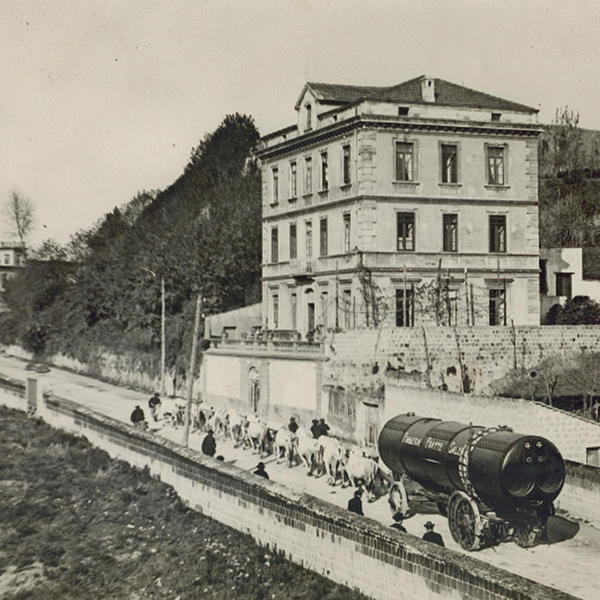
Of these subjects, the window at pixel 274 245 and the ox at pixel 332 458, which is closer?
the ox at pixel 332 458

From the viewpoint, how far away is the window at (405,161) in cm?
3988

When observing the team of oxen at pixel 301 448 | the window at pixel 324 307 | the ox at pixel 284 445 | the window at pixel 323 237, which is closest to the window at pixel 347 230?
the window at pixel 323 237

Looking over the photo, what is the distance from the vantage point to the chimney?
40.8 meters

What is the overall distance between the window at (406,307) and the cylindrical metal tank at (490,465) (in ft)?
63.5

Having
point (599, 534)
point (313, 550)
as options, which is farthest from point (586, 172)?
point (313, 550)

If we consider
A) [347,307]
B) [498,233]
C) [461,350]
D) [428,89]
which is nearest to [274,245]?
[347,307]

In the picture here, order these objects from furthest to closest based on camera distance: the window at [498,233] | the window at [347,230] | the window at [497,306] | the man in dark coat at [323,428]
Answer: the window at [498,233]
the window at [497,306]
the window at [347,230]
the man in dark coat at [323,428]

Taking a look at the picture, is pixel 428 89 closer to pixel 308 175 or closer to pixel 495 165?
pixel 495 165

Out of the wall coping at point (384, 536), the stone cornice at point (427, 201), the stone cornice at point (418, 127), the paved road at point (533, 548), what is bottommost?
the paved road at point (533, 548)

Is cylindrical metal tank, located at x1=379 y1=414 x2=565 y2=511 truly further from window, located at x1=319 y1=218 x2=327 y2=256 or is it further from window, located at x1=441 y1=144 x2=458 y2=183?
window, located at x1=319 y1=218 x2=327 y2=256

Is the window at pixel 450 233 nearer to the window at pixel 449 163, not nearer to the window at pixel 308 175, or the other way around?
the window at pixel 449 163

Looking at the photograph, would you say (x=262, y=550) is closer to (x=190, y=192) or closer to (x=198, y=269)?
(x=198, y=269)

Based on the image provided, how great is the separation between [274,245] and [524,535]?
100 feet

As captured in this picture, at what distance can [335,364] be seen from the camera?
3403 cm
